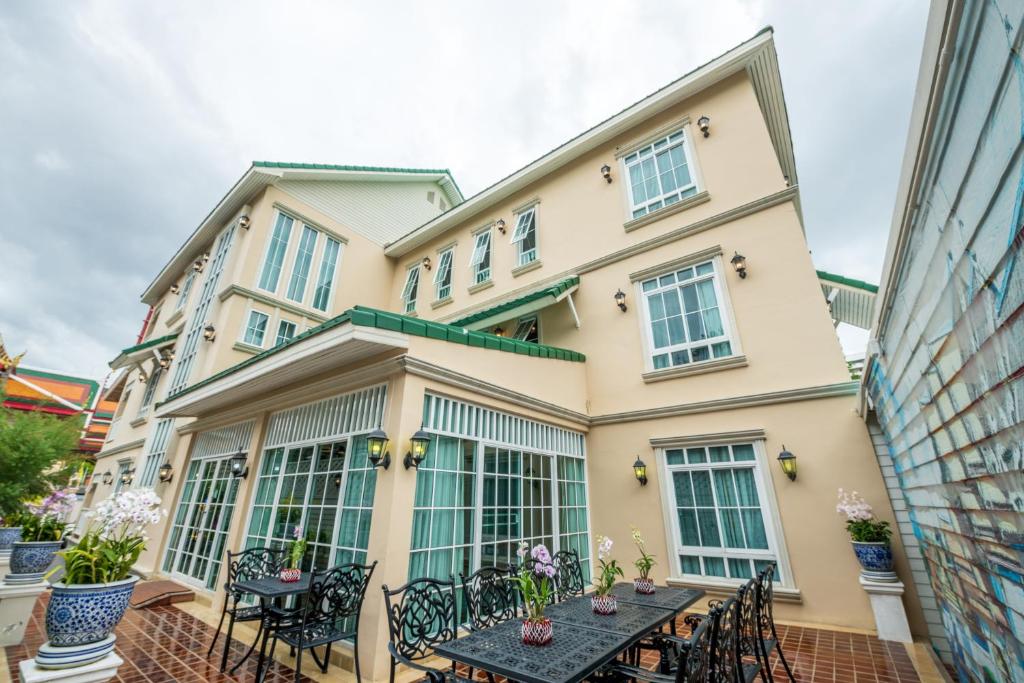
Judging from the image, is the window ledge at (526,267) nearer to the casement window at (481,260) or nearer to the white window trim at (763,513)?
the casement window at (481,260)

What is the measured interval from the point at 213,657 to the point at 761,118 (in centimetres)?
1082

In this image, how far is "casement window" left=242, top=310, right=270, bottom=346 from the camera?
8.81 m

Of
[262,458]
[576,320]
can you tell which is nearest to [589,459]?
[576,320]

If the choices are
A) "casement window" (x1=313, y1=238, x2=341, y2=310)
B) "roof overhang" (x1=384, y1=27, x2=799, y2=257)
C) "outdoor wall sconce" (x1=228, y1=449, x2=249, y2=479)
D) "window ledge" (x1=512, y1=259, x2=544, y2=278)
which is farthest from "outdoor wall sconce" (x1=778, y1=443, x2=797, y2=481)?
"casement window" (x1=313, y1=238, x2=341, y2=310)

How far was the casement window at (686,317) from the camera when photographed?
20.6 feet

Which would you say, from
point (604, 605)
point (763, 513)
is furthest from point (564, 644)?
point (763, 513)

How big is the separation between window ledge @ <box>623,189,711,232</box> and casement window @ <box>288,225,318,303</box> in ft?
26.9

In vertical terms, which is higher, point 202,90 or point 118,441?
point 202,90

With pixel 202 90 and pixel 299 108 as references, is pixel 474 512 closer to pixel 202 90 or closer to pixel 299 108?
pixel 299 108

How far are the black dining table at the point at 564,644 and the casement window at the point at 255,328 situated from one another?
8.78 metres

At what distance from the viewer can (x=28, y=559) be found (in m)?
4.04

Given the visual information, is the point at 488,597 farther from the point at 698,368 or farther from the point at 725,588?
the point at 698,368

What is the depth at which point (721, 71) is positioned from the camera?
7.04 metres

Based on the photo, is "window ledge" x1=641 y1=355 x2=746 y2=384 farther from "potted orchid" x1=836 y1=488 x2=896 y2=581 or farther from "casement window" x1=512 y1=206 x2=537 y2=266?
"casement window" x1=512 y1=206 x2=537 y2=266
